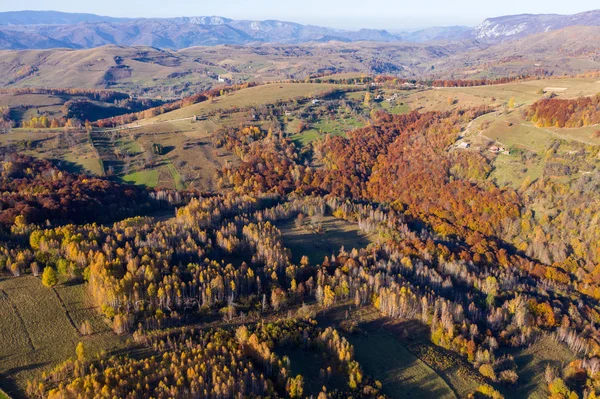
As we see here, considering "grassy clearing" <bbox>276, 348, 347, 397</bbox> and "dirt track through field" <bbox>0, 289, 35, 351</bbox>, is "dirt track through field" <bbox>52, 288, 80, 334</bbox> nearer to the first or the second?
"dirt track through field" <bbox>0, 289, 35, 351</bbox>

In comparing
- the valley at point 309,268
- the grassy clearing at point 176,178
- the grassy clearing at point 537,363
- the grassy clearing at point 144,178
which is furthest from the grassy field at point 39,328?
the grassy clearing at point 144,178

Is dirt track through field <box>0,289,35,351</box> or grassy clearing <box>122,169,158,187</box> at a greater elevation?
dirt track through field <box>0,289,35,351</box>

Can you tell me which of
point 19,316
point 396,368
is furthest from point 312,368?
point 19,316

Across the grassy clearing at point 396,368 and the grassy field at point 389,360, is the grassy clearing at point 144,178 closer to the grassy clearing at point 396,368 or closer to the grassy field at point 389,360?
the grassy field at point 389,360

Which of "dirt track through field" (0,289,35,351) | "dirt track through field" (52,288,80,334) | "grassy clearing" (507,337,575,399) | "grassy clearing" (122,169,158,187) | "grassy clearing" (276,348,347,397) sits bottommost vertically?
"grassy clearing" (507,337,575,399)

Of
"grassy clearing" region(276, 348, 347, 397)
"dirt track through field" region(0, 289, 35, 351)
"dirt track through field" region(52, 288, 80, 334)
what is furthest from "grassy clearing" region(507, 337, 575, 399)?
"dirt track through field" region(0, 289, 35, 351)

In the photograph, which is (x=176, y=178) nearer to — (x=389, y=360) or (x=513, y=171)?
(x=389, y=360)
